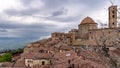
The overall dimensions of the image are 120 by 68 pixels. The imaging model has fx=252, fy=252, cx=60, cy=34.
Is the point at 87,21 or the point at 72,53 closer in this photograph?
the point at 72,53

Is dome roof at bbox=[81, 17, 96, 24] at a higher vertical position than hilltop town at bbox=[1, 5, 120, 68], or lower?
higher

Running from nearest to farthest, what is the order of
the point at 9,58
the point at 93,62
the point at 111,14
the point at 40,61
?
the point at 93,62, the point at 40,61, the point at 9,58, the point at 111,14

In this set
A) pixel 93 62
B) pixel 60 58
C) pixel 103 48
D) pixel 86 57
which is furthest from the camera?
pixel 60 58

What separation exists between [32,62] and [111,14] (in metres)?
32.9

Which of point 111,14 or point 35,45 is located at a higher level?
point 111,14

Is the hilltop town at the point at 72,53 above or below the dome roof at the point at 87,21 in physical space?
below

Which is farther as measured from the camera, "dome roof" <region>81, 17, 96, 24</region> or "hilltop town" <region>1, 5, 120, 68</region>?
"dome roof" <region>81, 17, 96, 24</region>

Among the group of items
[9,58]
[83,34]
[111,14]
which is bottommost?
[9,58]

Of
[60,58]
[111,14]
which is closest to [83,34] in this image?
[111,14]

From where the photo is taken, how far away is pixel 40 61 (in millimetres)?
53500

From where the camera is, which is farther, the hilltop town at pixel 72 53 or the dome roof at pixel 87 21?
the dome roof at pixel 87 21

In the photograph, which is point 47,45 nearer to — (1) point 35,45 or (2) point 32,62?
(1) point 35,45

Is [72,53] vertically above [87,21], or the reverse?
[87,21]

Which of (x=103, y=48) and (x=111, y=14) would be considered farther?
(x=111, y=14)
